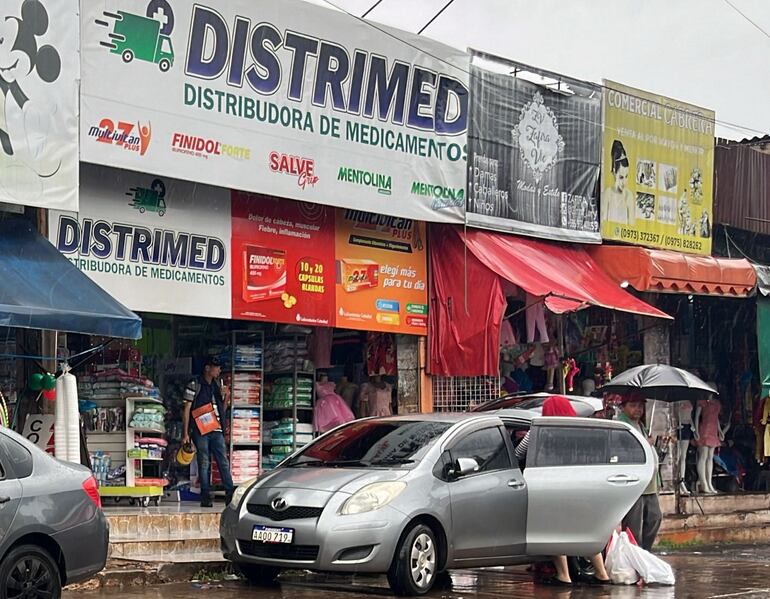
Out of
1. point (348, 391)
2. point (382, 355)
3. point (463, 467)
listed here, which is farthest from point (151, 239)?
point (463, 467)

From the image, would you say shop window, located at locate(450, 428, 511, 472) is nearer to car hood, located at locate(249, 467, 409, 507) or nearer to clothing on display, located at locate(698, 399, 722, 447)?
car hood, located at locate(249, 467, 409, 507)

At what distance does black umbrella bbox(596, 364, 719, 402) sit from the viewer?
685 inches

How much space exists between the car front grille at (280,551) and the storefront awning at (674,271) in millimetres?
11184

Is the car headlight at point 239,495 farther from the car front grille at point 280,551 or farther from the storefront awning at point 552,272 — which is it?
the storefront awning at point 552,272

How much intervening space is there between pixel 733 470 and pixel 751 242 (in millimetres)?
4415

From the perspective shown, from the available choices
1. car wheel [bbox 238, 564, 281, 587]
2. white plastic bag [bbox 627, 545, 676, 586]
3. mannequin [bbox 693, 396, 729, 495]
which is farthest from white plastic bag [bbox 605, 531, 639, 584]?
mannequin [bbox 693, 396, 729, 495]

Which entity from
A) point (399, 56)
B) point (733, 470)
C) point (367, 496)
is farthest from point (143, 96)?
point (733, 470)

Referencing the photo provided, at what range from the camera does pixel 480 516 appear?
12633 mm

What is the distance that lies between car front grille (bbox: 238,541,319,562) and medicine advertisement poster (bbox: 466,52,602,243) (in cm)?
869

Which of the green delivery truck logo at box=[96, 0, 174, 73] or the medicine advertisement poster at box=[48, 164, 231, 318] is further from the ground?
the green delivery truck logo at box=[96, 0, 174, 73]

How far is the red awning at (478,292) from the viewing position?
19.5 meters

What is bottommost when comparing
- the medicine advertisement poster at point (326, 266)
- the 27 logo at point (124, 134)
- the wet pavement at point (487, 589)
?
the wet pavement at point (487, 589)

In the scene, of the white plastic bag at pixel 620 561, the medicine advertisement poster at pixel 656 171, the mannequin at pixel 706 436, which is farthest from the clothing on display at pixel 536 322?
the white plastic bag at pixel 620 561

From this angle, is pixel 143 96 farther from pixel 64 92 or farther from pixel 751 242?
pixel 751 242
